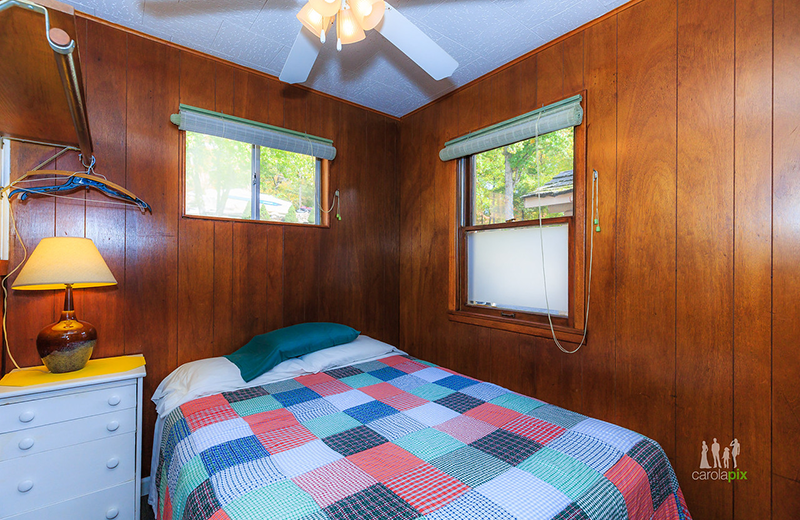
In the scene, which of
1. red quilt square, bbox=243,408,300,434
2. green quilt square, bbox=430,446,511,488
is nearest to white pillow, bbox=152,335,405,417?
red quilt square, bbox=243,408,300,434

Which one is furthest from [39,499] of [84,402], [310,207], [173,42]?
[173,42]

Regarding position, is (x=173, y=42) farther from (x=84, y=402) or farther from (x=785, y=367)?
(x=785, y=367)

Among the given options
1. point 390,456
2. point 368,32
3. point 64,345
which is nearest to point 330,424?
point 390,456

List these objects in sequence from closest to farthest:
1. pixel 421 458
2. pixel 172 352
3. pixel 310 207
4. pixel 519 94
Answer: pixel 421 458
pixel 172 352
pixel 519 94
pixel 310 207

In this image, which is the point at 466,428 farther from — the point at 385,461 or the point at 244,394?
the point at 244,394

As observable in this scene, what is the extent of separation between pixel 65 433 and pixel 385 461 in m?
1.49

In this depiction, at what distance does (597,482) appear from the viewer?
1.10 metres

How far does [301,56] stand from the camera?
161 cm

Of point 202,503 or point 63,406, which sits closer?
point 202,503

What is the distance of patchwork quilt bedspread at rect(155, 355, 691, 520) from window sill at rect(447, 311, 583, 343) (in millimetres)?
558

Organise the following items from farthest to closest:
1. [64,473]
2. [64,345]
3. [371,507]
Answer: [64,345], [64,473], [371,507]

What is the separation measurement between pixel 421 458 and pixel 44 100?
187cm

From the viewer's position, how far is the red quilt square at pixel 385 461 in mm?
1136

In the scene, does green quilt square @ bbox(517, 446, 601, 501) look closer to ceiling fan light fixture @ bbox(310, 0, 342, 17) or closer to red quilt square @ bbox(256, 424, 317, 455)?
red quilt square @ bbox(256, 424, 317, 455)
